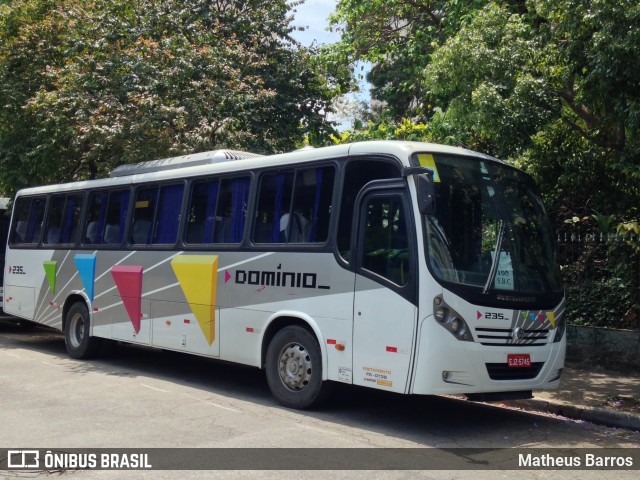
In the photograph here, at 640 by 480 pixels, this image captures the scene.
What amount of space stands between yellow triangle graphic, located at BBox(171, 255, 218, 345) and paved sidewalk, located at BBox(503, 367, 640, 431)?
4.31 m

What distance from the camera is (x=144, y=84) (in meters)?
15.8

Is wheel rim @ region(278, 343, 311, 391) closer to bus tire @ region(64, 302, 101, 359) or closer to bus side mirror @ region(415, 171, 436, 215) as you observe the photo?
bus side mirror @ region(415, 171, 436, 215)

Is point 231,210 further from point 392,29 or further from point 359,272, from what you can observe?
point 392,29

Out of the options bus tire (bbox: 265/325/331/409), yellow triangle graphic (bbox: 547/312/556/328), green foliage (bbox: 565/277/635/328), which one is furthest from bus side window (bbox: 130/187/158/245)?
green foliage (bbox: 565/277/635/328)

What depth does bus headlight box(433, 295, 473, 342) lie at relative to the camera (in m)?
7.78

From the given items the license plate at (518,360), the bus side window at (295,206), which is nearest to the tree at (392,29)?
the bus side window at (295,206)

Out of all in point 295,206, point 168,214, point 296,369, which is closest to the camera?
point 296,369

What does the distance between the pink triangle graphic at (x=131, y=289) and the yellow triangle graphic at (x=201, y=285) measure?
1202 mm

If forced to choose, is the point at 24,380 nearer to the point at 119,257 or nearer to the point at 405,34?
the point at 119,257

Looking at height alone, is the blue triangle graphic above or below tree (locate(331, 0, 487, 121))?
below

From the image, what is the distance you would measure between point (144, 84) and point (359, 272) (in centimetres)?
910

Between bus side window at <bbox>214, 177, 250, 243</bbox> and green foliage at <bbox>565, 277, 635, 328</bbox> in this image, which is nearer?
bus side window at <bbox>214, 177, 250, 243</bbox>

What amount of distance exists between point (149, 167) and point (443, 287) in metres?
7.11

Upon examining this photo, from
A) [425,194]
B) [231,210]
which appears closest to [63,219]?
[231,210]
